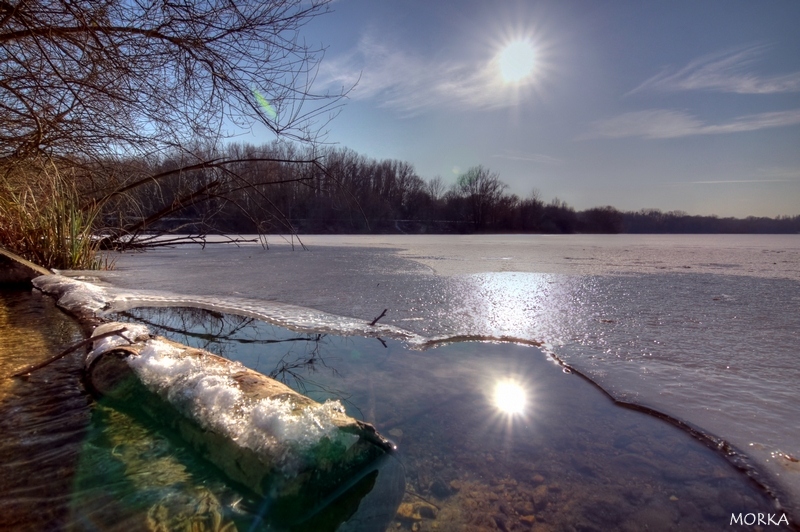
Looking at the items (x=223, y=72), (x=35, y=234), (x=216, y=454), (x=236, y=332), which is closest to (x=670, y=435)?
(x=216, y=454)

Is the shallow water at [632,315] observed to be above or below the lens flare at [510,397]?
above

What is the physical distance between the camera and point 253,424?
3.88 ft

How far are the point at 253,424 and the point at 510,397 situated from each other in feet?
3.25

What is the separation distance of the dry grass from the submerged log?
396 cm

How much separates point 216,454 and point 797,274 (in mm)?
6533

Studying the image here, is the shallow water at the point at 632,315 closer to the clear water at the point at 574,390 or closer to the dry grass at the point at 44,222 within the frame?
the clear water at the point at 574,390

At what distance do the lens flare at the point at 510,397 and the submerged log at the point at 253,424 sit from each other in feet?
1.69

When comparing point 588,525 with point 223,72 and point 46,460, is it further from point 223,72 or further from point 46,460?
point 223,72

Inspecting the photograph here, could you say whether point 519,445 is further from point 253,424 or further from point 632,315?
point 632,315

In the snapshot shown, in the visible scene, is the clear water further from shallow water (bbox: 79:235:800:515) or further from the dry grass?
the dry grass

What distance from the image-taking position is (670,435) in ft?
4.61

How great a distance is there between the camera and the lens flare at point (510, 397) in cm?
158

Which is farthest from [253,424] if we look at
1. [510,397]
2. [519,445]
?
[510,397]

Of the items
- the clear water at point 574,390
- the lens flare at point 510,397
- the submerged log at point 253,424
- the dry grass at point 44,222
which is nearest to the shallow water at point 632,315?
the clear water at point 574,390
